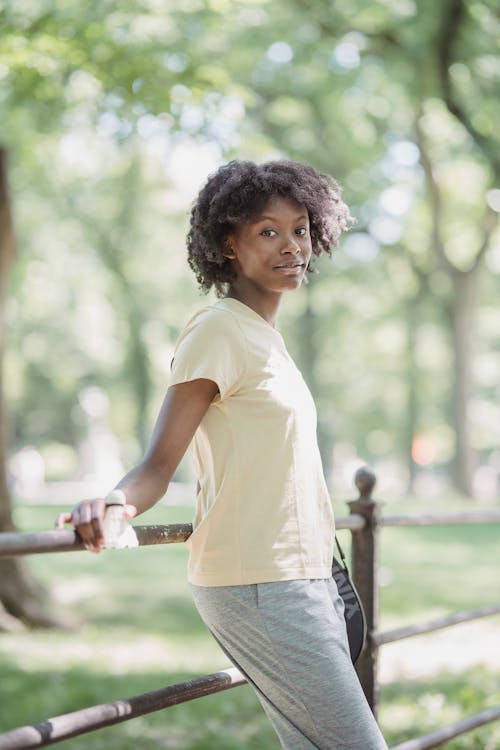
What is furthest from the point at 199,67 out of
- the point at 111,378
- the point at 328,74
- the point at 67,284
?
the point at 111,378

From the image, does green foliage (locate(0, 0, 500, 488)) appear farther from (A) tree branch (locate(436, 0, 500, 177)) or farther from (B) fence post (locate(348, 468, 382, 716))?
(B) fence post (locate(348, 468, 382, 716))

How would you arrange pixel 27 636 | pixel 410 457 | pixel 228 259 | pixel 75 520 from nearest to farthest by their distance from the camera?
1. pixel 75 520
2. pixel 228 259
3. pixel 27 636
4. pixel 410 457

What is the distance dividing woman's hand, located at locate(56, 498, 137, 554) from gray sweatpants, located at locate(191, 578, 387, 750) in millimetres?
311

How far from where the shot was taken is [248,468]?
1.95 meters

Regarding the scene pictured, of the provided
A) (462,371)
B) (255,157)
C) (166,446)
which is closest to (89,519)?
(166,446)

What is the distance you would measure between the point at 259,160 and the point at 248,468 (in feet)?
22.6

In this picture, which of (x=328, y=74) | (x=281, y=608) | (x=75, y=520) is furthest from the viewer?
(x=328, y=74)

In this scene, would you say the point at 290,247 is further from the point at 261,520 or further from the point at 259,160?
the point at 259,160

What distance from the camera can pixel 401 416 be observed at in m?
35.5

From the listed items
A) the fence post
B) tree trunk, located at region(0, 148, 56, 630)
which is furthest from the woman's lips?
tree trunk, located at region(0, 148, 56, 630)

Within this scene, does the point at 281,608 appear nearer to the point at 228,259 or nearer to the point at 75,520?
the point at 75,520

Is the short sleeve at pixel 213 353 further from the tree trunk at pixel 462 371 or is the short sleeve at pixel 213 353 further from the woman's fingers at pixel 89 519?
the tree trunk at pixel 462 371

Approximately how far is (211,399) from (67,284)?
2667 centimetres

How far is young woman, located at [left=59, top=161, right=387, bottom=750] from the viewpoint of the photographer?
1.92 meters
